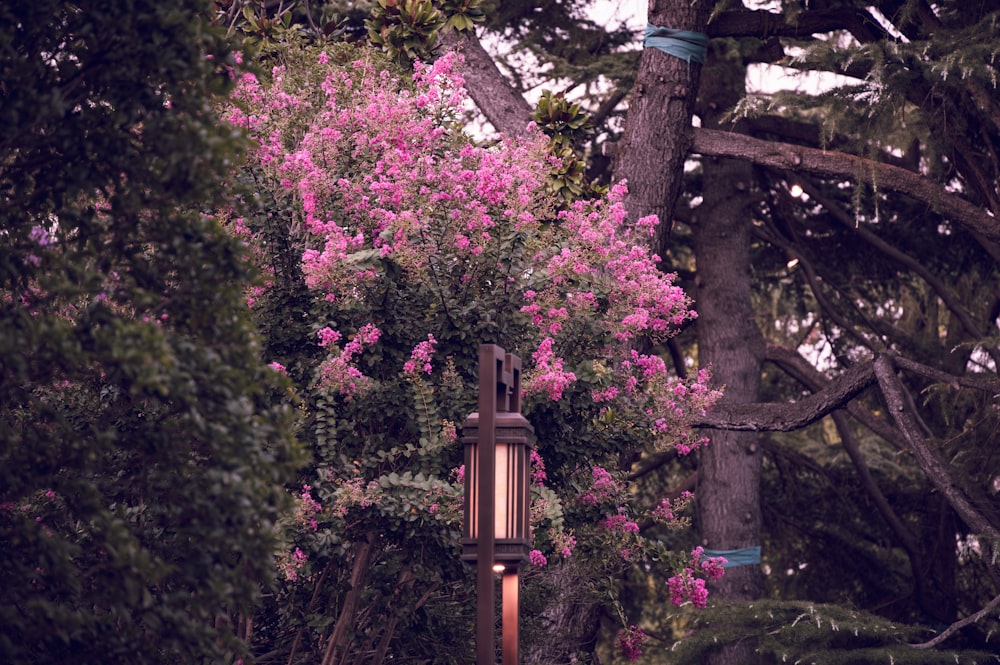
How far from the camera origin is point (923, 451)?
11.6m

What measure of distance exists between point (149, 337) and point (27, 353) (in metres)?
0.69

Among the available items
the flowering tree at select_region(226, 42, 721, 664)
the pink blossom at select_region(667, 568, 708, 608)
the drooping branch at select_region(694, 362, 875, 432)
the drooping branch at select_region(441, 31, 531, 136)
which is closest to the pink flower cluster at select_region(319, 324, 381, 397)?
the flowering tree at select_region(226, 42, 721, 664)

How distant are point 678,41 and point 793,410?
12.6ft

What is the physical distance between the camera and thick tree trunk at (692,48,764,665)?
45.8 feet

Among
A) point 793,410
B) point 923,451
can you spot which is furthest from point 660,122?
point 923,451

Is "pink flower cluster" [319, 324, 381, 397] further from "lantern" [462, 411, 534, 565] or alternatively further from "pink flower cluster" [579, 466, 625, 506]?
"lantern" [462, 411, 534, 565]

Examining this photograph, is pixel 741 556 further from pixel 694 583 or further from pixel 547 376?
pixel 547 376

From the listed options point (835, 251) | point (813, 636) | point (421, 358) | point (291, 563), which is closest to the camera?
point (291, 563)

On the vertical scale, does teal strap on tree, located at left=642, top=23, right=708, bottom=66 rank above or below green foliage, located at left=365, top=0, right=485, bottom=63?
above

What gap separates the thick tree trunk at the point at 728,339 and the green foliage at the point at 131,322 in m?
9.56

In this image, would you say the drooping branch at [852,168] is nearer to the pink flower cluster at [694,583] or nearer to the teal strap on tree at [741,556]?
the pink flower cluster at [694,583]

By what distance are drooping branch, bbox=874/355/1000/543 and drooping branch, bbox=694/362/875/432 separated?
190 millimetres

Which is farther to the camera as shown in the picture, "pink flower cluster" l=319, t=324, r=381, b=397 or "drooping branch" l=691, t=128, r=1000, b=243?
"drooping branch" l=691, t=128, r=1000, b=243

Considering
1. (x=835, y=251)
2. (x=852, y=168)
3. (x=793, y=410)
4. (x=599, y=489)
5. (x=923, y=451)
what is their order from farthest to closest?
(x=835, y=251) < (x=793, y=410) < (x=852, y=168) < (x=923, y=451) < (x=599, y=489)
